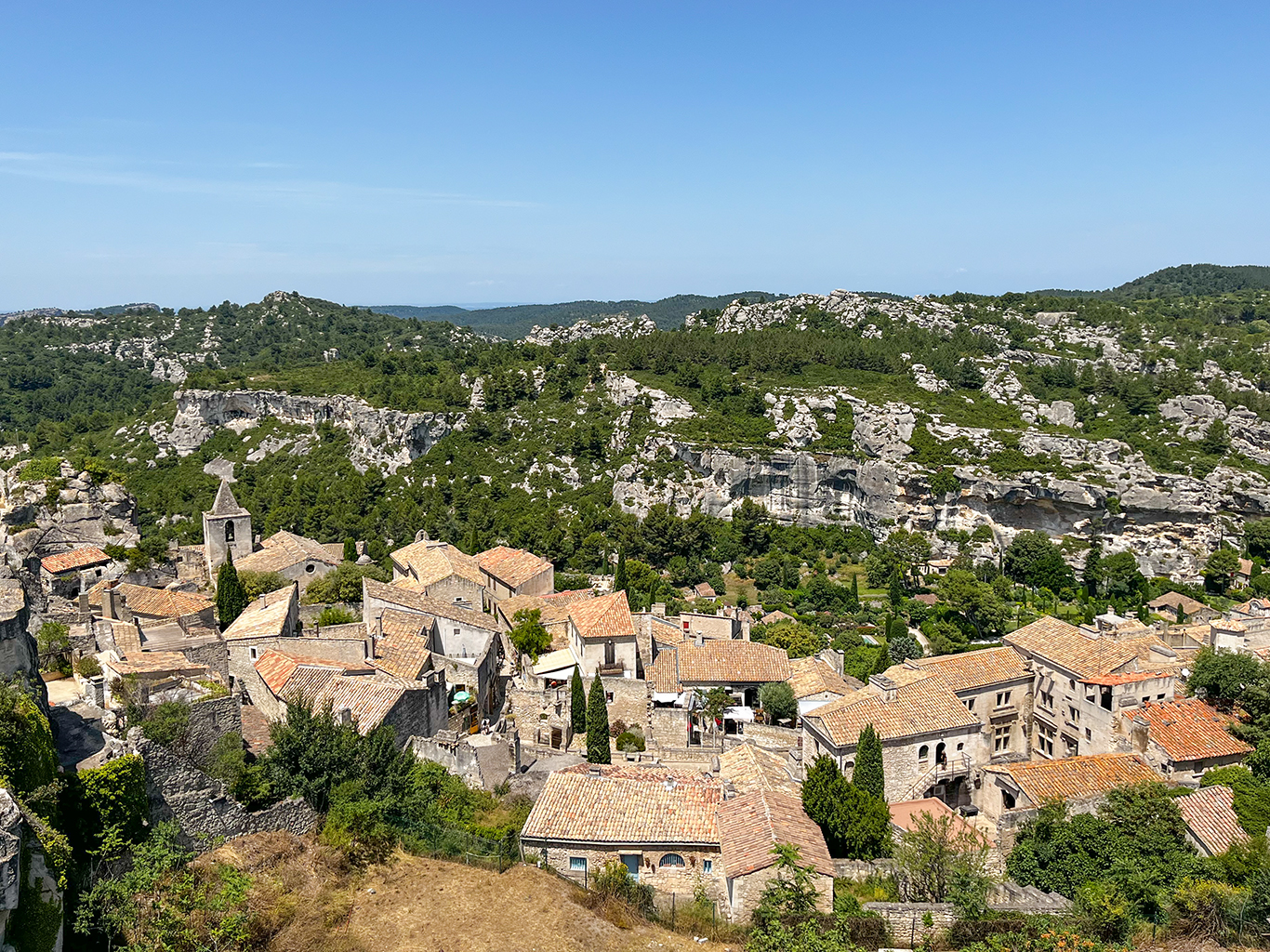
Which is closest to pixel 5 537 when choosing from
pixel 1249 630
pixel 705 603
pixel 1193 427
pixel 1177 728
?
pixel 705 603

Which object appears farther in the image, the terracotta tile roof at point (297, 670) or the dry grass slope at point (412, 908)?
the terracotta tile roof at point (297, 670)

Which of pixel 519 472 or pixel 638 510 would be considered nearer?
pixel 638 510

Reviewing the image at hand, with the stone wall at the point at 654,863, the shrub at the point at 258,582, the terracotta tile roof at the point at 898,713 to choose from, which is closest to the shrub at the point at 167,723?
the stone wall at the point at 654,863

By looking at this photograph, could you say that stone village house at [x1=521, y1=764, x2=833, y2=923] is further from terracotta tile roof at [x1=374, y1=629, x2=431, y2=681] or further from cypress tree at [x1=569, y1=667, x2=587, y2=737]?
cypress tree at [x1=569, y1=667, x2=587, y2=737]

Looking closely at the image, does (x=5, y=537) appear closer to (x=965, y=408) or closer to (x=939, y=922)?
(x=939, y=922)

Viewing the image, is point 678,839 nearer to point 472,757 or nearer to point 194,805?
point 472,757

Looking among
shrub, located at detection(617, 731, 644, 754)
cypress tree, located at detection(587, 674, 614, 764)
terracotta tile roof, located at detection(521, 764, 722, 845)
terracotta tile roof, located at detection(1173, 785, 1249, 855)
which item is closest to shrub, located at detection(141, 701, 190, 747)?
terracotta tile roof, located at detection(521, 764, 722, 845)

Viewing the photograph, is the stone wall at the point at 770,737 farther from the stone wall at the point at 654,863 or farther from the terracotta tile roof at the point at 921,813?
the stone wall at the point at 654,863

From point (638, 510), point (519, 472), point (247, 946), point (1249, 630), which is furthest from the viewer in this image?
point (519, 472)
